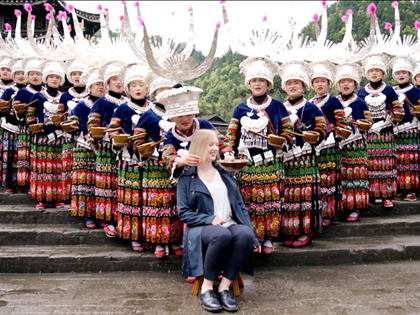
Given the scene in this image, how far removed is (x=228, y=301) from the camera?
336 cm

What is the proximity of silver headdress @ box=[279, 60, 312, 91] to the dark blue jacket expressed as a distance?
142 cm

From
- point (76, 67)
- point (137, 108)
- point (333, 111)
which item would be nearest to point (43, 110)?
point (76, 67)

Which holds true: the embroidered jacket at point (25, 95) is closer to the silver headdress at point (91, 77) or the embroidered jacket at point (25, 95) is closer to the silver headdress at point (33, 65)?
the silver headdress at point (33, 65)

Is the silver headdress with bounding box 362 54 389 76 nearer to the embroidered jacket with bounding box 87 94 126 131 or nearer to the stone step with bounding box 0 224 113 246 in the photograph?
the embroidered jacket with bounding box 87 94 126 131

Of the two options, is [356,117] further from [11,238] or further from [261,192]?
[11,238]

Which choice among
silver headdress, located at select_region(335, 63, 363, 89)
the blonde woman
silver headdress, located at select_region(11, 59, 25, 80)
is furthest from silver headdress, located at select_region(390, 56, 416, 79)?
silver headdress, located at select_region(11, 59, 25, 80)

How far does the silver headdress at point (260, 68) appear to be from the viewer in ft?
14.2

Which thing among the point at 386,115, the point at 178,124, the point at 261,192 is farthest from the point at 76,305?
the point at 386,115

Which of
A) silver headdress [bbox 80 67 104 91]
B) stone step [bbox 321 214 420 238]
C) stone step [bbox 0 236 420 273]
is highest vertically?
silver headdress [bbox 80 67 104 91]

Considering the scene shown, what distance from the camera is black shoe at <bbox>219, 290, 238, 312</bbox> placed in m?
3.32

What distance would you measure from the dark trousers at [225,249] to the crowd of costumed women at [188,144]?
0.56 metres

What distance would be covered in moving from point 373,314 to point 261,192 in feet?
5.18

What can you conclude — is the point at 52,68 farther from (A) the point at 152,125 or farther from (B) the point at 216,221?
(B) the point at 216,221

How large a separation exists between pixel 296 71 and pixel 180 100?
57.6 inches
